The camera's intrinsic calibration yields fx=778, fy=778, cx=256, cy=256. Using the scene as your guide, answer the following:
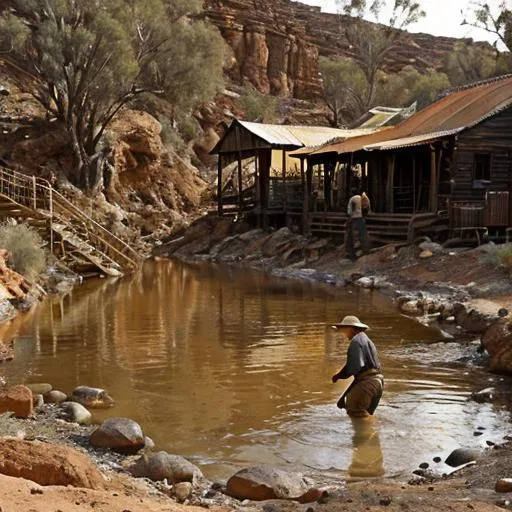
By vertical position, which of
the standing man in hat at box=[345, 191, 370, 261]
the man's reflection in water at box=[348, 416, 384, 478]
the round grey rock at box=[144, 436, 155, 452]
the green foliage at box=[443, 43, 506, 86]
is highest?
the green foliage at box=[443, 43, 506, 86]

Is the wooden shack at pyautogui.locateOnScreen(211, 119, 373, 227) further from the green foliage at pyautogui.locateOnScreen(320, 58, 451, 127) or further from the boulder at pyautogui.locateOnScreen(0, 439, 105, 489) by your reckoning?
the boulder at pyautogui.locateOnScreen(0, 439, 105, 489)

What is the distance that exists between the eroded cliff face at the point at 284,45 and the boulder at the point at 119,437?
60.7m

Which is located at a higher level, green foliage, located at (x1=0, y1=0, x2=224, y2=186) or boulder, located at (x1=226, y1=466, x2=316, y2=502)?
green foliage, located at (x1=0, y1=0, x2=224, y2=186)

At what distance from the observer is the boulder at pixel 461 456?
7926mm

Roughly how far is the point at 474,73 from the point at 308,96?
1476cm

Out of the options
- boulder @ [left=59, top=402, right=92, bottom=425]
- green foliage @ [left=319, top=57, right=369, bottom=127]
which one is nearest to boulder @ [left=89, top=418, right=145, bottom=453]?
boulder @ [left=59, top=402, right=92, bottom=425]

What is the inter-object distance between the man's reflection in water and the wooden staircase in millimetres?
18073

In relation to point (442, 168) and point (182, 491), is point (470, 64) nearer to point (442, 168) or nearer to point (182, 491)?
point (442, 168)

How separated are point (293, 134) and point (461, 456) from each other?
30.5 meters

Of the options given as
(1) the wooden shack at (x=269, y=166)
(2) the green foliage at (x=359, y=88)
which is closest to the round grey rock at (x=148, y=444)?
(1) the wooden shack at (x=269, y=166)

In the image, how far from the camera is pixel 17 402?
9.31 m

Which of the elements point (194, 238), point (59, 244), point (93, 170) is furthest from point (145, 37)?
point (59, 244)

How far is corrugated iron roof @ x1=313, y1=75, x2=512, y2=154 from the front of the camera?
1047 inches

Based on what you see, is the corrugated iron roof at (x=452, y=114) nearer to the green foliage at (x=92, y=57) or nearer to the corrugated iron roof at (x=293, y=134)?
the corrugated iron roof at (x=293, y=134)
